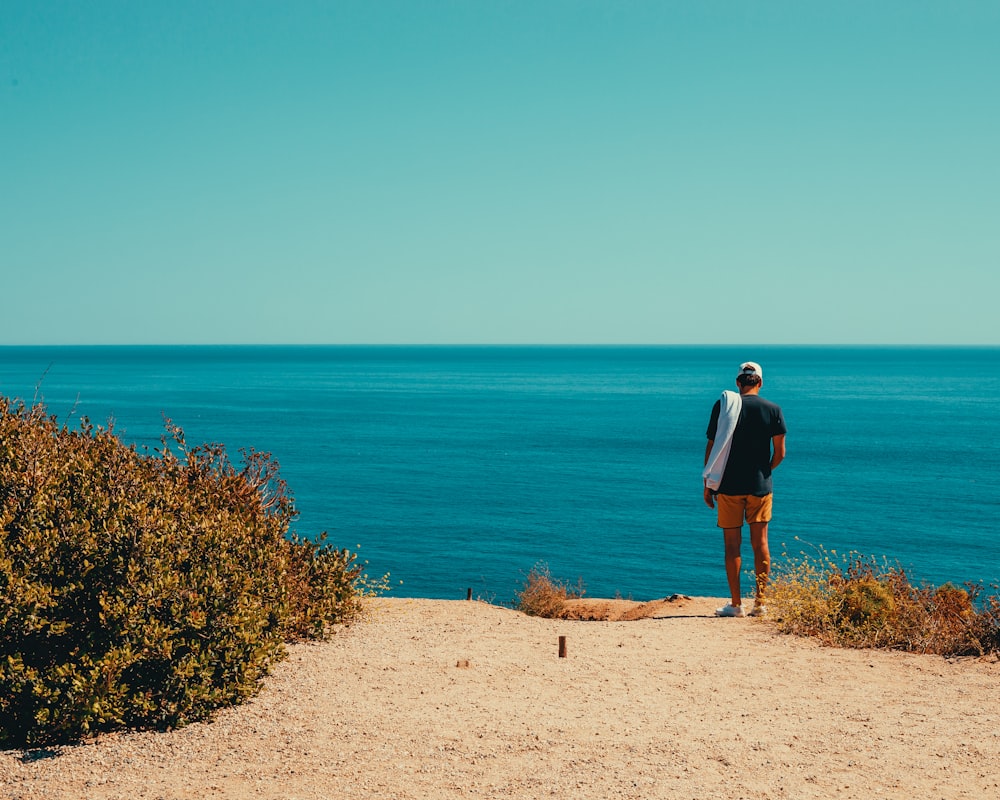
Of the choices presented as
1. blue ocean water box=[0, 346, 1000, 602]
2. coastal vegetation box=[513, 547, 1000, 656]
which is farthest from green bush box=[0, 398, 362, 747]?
coastal vegetation box=[513, 547, 1000, 656]

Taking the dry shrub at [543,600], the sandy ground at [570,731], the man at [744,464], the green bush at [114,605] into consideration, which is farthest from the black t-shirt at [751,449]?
the green bush at [114,605]

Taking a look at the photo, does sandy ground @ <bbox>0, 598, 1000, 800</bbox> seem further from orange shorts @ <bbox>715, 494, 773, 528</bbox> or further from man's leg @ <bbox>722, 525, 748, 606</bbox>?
orange shorts @ <bbox>715, 494, 773, 528</bbox>

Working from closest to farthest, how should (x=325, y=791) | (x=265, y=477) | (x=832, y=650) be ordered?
(x=325, y=791) < (x=832, y=650) < (x=265, y=477)

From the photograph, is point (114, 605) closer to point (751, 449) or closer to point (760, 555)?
point (751, 449)

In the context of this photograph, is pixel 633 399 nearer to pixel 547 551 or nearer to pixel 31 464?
pixel 547 551

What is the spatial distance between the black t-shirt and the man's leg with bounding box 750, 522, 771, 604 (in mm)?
Result: 380

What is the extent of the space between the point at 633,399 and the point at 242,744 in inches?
4478

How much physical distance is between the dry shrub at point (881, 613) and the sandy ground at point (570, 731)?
0.32 metres

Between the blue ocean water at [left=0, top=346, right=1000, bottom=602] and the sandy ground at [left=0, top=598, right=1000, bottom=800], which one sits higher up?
the sandy ground at [left=0, top=598, right=1000, bottom=800]

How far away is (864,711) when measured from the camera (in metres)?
6.38

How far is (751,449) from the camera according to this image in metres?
9.24

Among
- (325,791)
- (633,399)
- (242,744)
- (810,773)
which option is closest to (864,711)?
(810,773)

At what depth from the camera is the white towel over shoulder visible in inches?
361

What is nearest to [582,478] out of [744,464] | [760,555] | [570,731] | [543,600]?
[543,600]
